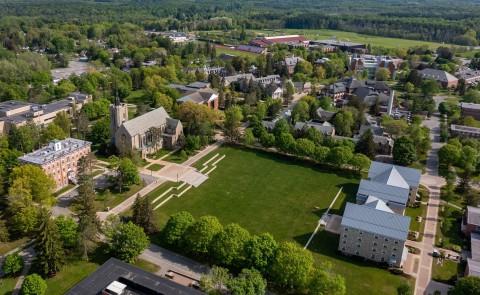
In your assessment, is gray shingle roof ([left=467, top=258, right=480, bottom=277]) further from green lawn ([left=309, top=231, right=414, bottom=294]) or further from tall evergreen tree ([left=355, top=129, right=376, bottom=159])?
tall evergreen tree ([left=355, top=129, right=376, bottom=159])

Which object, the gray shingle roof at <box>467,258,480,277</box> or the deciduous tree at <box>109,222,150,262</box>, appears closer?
the gray shingle roof at <box>467,258,480,277</box>

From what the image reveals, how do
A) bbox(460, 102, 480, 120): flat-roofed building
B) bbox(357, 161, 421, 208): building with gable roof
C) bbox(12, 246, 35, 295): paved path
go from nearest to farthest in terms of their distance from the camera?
bbox(12, 246, 35, 295): paved path → bbox(357, 161, 421, 208): building with gable roof → bbox(460, 102, 480, 120): flat-roofed building

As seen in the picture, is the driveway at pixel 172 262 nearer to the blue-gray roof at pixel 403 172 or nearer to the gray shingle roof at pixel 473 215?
the blue-gray roof at pixel 403 172

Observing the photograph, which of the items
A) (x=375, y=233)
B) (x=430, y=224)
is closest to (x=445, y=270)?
(x=375, y=233)

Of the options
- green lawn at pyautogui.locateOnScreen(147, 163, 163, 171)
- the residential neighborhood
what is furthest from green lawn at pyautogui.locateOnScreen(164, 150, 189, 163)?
green lawn at pyautogui.locateOnScreen(147, 163, 163, 171)

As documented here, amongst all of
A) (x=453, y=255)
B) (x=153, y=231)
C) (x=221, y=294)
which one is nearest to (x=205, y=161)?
(x=153, y=231)

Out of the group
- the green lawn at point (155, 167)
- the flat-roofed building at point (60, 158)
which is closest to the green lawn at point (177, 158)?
the green lawn at point (155, 167)

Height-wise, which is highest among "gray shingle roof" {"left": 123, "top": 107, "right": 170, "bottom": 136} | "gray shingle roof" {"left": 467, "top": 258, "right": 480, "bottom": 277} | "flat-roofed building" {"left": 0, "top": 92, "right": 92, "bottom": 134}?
"gray shingle roof" {"left": 123, "top": 107, "right": 170, "bottom": 136}
